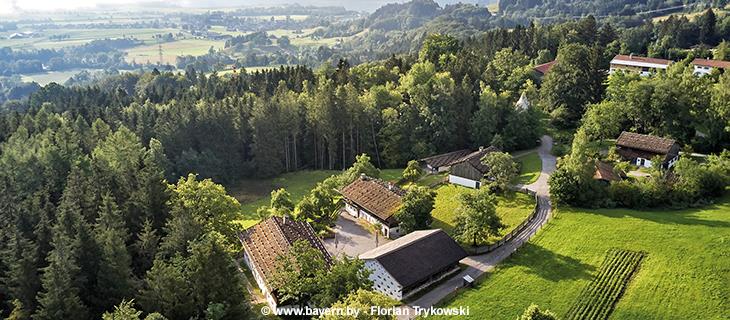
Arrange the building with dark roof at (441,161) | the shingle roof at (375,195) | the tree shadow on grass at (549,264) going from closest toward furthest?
the tree shadow on grass at (549,264) → the shingle roof at (375,195) → the building with dark roof at (441,161)

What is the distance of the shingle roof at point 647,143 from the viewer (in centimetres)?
5909

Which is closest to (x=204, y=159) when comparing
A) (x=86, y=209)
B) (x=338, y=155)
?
(x=338, y=155)

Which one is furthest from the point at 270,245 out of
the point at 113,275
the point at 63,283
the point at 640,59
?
the point at 640,59

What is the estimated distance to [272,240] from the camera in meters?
42.1

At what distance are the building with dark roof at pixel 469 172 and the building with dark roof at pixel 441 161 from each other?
201 inches

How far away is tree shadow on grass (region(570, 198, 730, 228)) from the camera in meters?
46.3

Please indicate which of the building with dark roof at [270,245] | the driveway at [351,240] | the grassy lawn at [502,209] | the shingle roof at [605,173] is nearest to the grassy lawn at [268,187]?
the driveway at [351,240]

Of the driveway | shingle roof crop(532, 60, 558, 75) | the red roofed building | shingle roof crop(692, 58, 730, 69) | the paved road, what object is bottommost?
the driveway

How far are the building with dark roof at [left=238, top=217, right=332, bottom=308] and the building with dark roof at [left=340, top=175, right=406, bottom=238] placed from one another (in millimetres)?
8157

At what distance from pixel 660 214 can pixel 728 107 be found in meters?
23.0

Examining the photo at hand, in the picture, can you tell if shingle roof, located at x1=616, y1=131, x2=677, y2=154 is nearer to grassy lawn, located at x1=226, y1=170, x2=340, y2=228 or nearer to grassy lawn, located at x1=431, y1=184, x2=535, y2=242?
grassy lawn, located at x1=431, y1=184, x2=535, y2=242

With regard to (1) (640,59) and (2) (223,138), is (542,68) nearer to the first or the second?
(1) (640,59)

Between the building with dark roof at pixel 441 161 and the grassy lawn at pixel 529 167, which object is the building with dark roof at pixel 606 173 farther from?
the building with dark roof at pixel 441 161

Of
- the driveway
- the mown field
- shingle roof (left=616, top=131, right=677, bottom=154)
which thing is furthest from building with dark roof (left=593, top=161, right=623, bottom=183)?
the mown field
